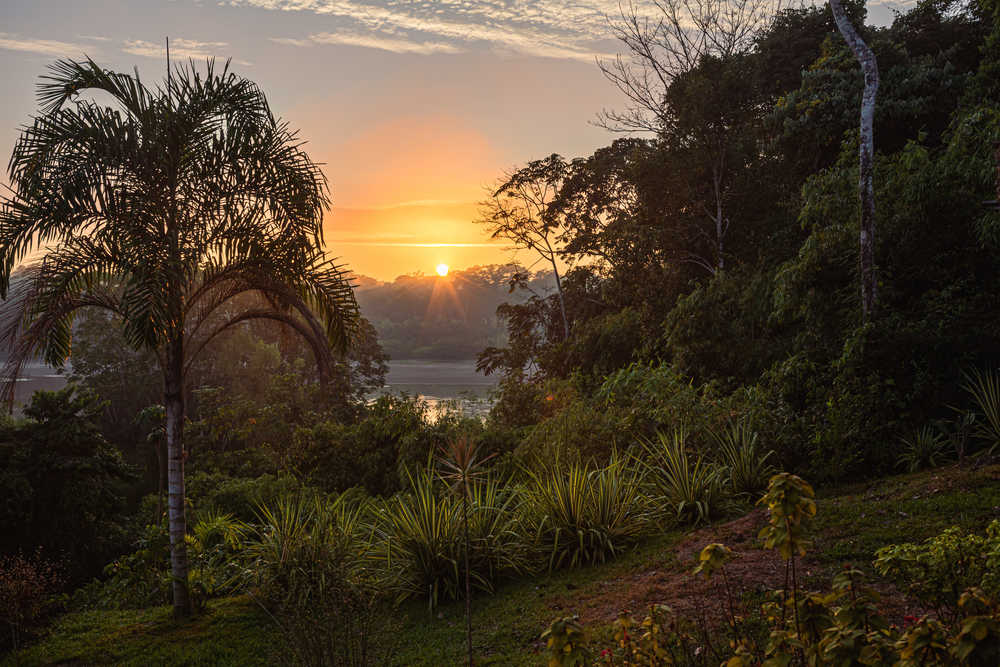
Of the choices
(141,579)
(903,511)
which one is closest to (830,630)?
(903,511)

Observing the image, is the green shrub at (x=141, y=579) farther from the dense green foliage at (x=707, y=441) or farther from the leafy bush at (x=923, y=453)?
the leafy bush at (x=923, y=453)

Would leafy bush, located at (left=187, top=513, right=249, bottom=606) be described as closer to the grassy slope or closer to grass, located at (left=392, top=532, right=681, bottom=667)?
the grassy slope

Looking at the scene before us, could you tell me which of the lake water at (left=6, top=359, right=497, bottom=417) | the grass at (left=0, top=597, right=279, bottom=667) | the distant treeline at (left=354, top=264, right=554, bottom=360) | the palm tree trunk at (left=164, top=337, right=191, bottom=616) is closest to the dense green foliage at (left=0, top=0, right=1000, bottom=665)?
the palm tree trunk at (left=164, top=337, right=191, bottom=616)

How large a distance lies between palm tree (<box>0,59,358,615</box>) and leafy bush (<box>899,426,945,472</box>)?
6330 millimetres

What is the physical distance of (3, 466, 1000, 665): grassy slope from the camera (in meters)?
4.73

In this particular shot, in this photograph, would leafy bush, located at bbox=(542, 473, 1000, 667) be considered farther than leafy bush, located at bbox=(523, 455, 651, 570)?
No

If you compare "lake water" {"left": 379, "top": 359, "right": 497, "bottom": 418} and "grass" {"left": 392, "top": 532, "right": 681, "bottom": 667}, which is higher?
"grass" {"left": 392, "top": 532, "right": 681, "bottom": 667}

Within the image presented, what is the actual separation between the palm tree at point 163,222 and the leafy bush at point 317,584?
3.21 ft

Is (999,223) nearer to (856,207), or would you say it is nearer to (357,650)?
(856,207)

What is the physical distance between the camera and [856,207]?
34.8 feet

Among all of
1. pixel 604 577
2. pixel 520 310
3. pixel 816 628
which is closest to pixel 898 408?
pixel 604 577

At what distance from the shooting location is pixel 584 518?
20.8ft

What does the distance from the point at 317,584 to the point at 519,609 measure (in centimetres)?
193

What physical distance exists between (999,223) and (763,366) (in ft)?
15.7
